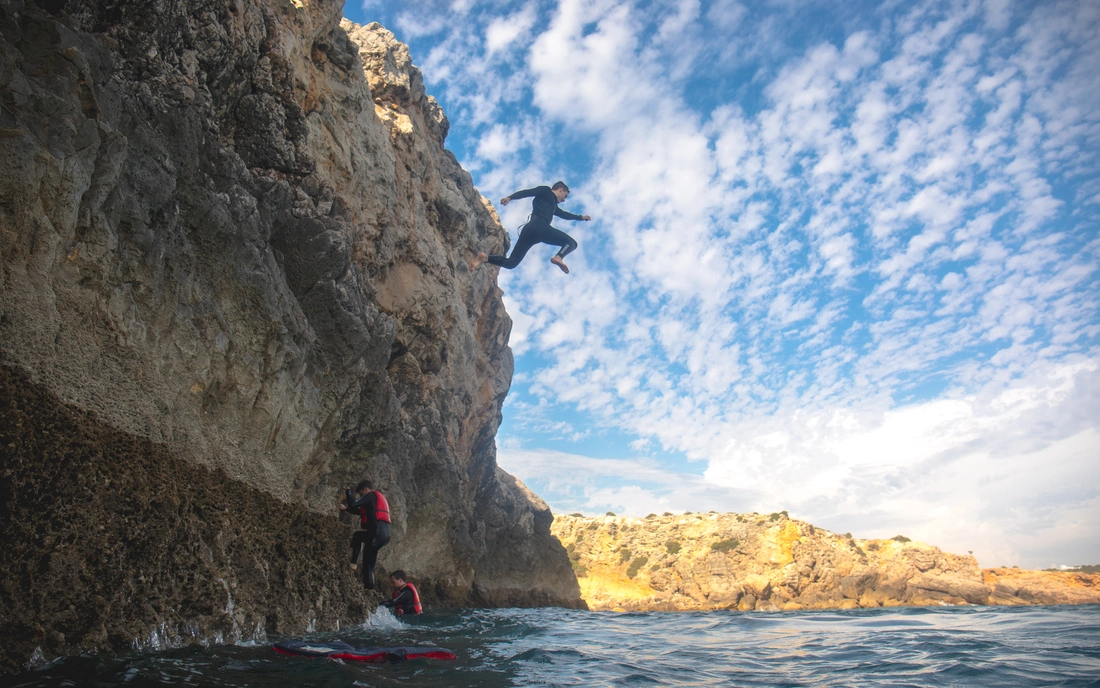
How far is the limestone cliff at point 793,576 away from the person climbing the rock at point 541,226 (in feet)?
117

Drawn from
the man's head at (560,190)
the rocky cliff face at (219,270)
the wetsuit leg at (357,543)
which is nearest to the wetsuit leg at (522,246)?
the man's head at (560,190)

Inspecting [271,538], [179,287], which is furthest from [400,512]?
[179,287]

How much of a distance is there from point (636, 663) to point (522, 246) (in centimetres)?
781

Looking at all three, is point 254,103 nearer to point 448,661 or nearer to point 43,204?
point 43,204

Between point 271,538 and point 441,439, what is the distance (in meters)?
8.46

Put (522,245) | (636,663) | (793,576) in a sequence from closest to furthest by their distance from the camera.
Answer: (636,663) < (522,245) < (793,576)

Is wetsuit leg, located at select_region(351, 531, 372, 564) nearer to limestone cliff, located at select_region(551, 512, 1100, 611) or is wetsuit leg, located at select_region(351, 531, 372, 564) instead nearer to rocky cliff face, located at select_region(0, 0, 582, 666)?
rocky cliff face, located at select_region(0, 0, 582, 666)

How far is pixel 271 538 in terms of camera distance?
9.92 metres

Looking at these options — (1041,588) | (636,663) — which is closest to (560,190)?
(636,663)

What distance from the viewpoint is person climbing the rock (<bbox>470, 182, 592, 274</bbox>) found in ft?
38.2

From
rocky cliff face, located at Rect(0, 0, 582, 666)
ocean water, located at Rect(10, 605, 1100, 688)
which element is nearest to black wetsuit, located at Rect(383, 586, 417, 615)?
ocean water, located at Rect(10, 605, 1100, 688)

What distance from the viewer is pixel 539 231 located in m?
11.7

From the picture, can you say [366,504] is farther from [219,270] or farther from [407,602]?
[219,270]

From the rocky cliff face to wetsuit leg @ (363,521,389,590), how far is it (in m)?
1.23
